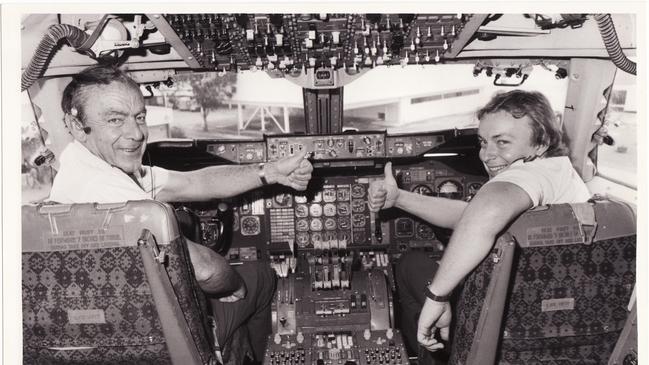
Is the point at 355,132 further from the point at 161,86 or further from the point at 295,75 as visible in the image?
the point at 161,86

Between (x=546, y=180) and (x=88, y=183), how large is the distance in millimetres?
1528

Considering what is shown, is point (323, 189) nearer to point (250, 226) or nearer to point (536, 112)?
point (250, 226)

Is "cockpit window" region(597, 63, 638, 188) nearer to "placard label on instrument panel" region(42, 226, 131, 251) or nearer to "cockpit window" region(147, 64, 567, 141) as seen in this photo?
"cockpit window" region(147, 64, 567, 141)

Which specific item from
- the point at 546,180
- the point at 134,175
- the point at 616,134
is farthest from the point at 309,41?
the point at 616,134

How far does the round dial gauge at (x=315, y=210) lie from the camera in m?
2.70

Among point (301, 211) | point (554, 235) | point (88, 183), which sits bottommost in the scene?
point (301, 211)

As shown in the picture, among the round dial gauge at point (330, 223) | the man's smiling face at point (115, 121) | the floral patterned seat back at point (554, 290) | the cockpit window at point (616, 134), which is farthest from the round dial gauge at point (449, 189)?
the man's smiling face at point (115, 121)

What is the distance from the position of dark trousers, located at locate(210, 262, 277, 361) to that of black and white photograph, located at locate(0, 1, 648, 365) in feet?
0.04

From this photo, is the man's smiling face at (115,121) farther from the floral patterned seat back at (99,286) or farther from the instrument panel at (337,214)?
the instrument panel at (337,214)

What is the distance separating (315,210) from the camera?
8.85ft

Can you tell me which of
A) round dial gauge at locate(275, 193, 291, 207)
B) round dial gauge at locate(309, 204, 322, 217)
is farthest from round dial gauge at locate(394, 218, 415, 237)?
round dial gauge at locate(275, 193, 291, 207)

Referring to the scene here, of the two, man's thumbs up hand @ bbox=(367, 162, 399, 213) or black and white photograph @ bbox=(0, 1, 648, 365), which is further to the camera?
man's thumbs up hand @ bbox=(367, 162, 399, 213)

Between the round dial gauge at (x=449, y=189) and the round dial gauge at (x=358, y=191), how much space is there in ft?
1.64

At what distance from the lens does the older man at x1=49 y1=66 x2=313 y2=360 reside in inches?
57.7
